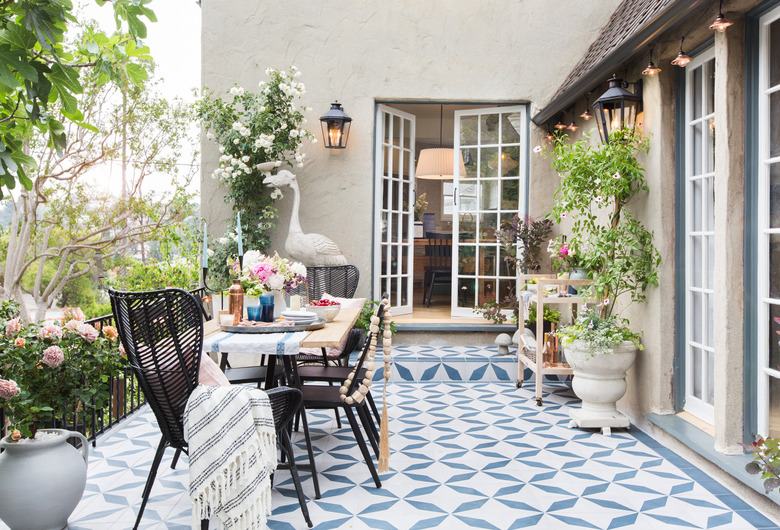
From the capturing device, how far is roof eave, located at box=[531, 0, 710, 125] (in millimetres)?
3154

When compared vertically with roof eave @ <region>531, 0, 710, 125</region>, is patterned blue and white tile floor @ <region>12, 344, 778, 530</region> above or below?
below

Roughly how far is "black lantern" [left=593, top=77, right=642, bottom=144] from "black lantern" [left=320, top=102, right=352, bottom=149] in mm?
2647

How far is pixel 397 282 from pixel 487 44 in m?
2.66

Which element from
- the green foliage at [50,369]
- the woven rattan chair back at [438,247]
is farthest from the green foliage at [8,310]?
the woven rattan chair back at [438,247]

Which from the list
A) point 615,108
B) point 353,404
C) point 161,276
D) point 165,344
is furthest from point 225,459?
point 161,276

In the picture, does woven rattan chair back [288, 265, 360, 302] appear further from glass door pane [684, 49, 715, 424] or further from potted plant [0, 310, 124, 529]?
glass door pane [684, 49, 715, 424]

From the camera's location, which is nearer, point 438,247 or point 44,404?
point 44,404

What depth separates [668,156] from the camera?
12.7ft

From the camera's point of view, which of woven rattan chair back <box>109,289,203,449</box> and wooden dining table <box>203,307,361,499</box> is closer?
woven rattan chair back <box>109,289,203,449</box>

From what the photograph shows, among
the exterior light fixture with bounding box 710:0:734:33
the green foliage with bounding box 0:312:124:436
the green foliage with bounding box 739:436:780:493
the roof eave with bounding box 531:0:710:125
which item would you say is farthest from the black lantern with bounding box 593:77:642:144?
the green foliage with bounding box 0:312:124:436

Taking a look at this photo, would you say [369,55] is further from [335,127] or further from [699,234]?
[699,234]

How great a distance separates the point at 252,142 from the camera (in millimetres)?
5871

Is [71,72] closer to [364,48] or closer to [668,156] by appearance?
[668,156]

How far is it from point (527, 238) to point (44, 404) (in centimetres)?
451
